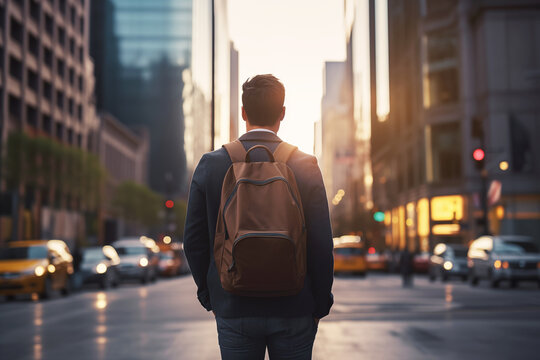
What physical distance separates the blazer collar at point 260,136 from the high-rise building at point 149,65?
131 m

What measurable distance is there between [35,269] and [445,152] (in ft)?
133

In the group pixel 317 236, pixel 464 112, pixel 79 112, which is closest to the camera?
pixel 317 236

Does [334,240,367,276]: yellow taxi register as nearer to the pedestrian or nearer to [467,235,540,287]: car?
the pedestrian

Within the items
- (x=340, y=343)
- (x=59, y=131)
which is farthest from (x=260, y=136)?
(x=59, y=131)

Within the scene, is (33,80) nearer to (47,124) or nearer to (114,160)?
(47,124)

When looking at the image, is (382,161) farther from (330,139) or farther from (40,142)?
(330,139)

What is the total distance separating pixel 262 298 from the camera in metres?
3.11

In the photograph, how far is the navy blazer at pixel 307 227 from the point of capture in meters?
3.21

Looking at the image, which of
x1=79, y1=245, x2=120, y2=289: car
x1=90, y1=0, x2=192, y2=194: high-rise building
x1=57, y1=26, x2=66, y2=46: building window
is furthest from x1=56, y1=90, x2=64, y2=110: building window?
x1=90, y1=0, x2=192, y2=194: high-rise building

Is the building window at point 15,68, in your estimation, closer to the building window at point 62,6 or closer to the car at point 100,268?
the building window at point 62,6

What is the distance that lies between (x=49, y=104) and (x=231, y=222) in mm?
61250

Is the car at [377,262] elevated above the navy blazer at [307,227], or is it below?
below

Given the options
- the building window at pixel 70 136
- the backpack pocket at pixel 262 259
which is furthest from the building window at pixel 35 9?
the backpack pocket at pixel 262 259

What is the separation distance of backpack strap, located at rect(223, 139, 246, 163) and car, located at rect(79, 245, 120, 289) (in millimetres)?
24962
